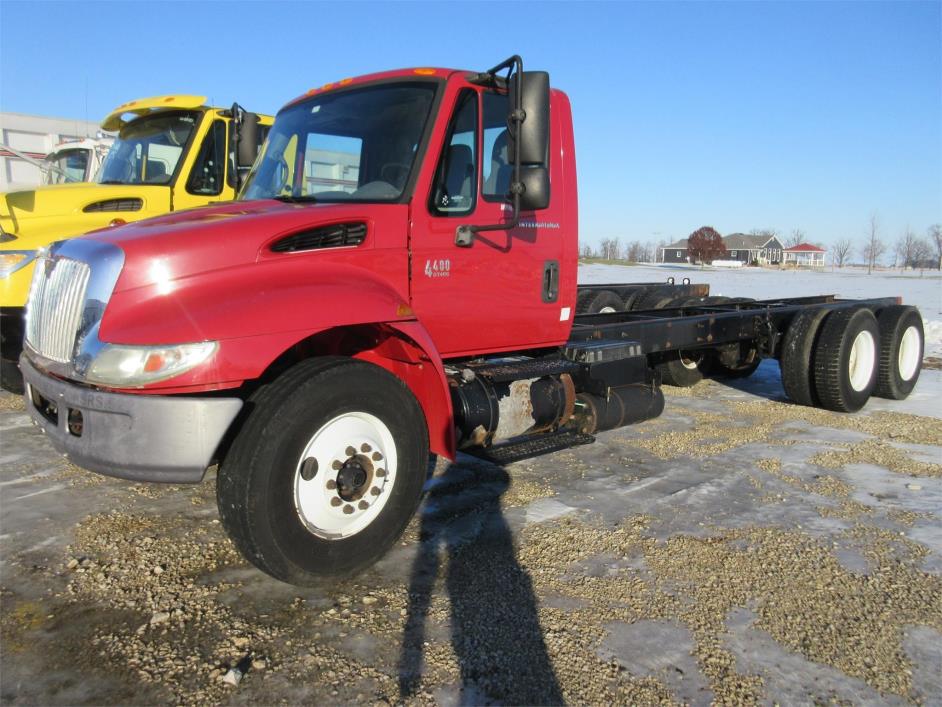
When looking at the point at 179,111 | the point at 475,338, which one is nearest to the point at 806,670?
the point at 475,338

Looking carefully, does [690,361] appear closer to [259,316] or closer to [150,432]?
[259,316]

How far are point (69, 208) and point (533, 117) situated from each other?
502cm

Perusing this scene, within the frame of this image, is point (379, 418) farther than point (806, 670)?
Yes

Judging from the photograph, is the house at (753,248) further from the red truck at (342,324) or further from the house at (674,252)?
the red truck at (342,324)

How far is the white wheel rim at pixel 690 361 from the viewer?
8477 millimetres

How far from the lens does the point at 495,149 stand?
4.20 m

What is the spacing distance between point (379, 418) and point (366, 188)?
131 cm

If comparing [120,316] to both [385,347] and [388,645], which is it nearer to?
[385,347]

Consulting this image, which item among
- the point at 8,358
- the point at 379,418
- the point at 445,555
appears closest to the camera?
the point at 379,418

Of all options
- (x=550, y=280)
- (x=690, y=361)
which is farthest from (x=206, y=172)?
(x=690, y=361)

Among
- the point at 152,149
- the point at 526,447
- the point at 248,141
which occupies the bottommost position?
the point at 526,447

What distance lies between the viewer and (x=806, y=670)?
2.72m

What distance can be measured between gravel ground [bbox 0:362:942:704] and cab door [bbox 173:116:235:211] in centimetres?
305

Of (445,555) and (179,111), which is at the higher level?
(179,111)
